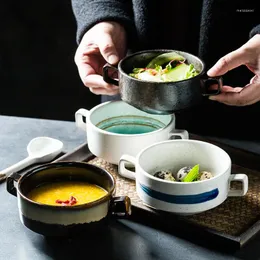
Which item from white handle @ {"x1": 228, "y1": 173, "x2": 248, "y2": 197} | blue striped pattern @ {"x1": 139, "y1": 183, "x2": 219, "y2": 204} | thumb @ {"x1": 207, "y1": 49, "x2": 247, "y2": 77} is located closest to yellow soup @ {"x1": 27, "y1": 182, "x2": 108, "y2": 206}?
blue striped pattern @ {"x1": 139, "y1": 183, "x2": 219, "y2": 204}

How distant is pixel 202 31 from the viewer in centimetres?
164

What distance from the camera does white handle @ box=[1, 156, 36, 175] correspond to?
148 centimetres

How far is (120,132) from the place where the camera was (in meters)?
1.57

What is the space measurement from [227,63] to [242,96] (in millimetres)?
95

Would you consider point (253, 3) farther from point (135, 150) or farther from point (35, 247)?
point (35, 247)

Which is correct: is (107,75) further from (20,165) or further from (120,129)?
(20,165)

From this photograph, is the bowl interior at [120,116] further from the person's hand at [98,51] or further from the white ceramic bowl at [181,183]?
the white ceramic bowl at [181,183]

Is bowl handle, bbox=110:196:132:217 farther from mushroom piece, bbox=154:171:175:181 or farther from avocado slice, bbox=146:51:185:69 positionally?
avocado slice, bbox=146:51:185:69

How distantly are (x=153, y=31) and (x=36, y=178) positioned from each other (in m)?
0.56

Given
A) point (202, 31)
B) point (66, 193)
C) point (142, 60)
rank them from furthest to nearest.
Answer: point (202, 31) → point (142, 60) → point (66, 193)

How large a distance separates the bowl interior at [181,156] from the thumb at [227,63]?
147 millimetres

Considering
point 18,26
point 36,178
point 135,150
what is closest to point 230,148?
point 135,150

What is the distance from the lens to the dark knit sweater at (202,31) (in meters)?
1.61

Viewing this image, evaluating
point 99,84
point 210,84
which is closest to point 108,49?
point 99,84
